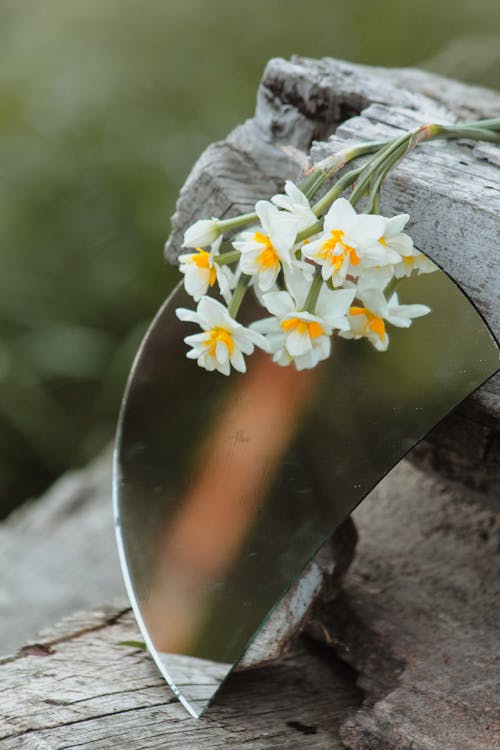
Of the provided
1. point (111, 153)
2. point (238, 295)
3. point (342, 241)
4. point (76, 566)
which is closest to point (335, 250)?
point (342, 241)

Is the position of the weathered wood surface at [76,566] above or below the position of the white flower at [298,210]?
below

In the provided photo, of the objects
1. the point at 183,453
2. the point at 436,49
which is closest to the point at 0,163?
the point at 436,49

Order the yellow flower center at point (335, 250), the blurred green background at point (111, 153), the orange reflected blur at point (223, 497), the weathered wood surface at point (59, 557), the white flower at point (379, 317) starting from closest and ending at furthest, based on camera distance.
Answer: the yellow flower center at point (335, 250)
the white flower at point (379, 317)
the orange reflected blur at point (223, 497)
the weathered wood surface at point (59, 557)
the blurred green background at point (111, 153)

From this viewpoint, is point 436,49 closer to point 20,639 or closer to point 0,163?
point 0,163

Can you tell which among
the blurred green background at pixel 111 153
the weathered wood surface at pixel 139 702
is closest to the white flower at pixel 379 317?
the weathered wood surface at pixel 139 702

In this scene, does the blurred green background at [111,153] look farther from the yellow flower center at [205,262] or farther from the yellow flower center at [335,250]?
the yellow flower center at [335,250]

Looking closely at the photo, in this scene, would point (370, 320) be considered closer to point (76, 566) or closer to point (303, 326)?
point (303, 326)
